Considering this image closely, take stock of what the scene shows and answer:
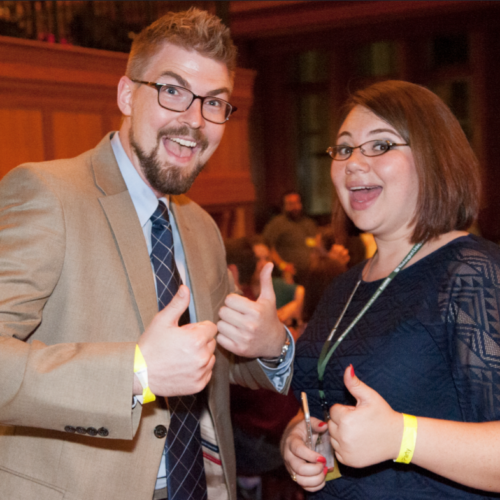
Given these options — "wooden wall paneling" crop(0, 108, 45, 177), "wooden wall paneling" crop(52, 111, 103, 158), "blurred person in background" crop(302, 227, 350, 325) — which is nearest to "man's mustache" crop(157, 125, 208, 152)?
"blurred person in background" crop(302, 227, 350, 325)

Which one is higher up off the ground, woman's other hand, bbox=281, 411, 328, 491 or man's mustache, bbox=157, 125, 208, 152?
man's mustache, bbox=157, 125, 208, 152

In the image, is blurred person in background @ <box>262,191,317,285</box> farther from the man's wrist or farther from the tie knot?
the tie knot

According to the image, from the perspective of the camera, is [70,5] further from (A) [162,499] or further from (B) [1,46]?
(A) [162,499]

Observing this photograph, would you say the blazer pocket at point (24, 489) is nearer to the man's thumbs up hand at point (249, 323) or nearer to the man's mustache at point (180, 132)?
the man's thumbs up hand at point (249, 323)

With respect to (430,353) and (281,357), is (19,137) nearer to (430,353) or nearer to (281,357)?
(281,357)

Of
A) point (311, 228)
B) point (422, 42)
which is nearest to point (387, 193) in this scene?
point (311, 228)

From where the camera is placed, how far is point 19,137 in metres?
4.52

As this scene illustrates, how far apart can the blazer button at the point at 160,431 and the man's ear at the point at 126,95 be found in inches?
38.0

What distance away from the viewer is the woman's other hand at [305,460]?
5.11ft

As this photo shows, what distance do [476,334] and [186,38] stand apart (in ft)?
3.86

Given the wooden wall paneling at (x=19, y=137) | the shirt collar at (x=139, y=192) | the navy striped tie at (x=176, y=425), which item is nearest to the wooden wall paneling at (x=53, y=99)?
the wooden wall paneling at (x=19, y=137)

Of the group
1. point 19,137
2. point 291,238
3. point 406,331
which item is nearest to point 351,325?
point 406,331

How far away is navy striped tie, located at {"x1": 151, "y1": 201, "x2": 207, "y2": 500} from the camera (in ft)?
5.18

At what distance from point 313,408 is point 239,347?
1.19 ft
